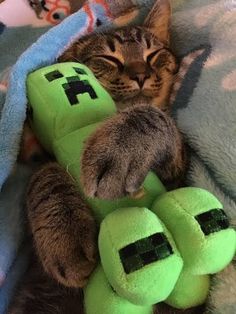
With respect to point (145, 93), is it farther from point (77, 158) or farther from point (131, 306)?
point (131, 306)

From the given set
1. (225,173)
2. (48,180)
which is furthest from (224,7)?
(48,180)

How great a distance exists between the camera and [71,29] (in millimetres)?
1214

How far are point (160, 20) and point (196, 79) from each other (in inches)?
11.4

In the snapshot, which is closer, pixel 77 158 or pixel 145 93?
pixel 77 158

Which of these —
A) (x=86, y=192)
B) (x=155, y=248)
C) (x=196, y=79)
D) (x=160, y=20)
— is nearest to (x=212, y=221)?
(x=155, y=248)

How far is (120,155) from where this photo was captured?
0.78 metres

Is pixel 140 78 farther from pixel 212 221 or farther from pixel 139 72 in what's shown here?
pixel 212 221

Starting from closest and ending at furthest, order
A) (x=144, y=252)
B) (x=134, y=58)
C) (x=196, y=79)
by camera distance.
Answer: (x=144, y=252) < (x=196, y=79) < (x=134, y=58)

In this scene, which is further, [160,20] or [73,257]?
[160,20]

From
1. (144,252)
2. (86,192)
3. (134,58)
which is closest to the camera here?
(144,252)

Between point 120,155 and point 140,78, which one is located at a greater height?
point 120,155

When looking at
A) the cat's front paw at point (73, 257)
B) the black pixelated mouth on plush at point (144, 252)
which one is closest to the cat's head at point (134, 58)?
the cat's front paw at point (73, 257)

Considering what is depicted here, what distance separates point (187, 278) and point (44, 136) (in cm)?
40

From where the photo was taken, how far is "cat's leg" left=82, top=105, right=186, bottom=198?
2.49 ft
